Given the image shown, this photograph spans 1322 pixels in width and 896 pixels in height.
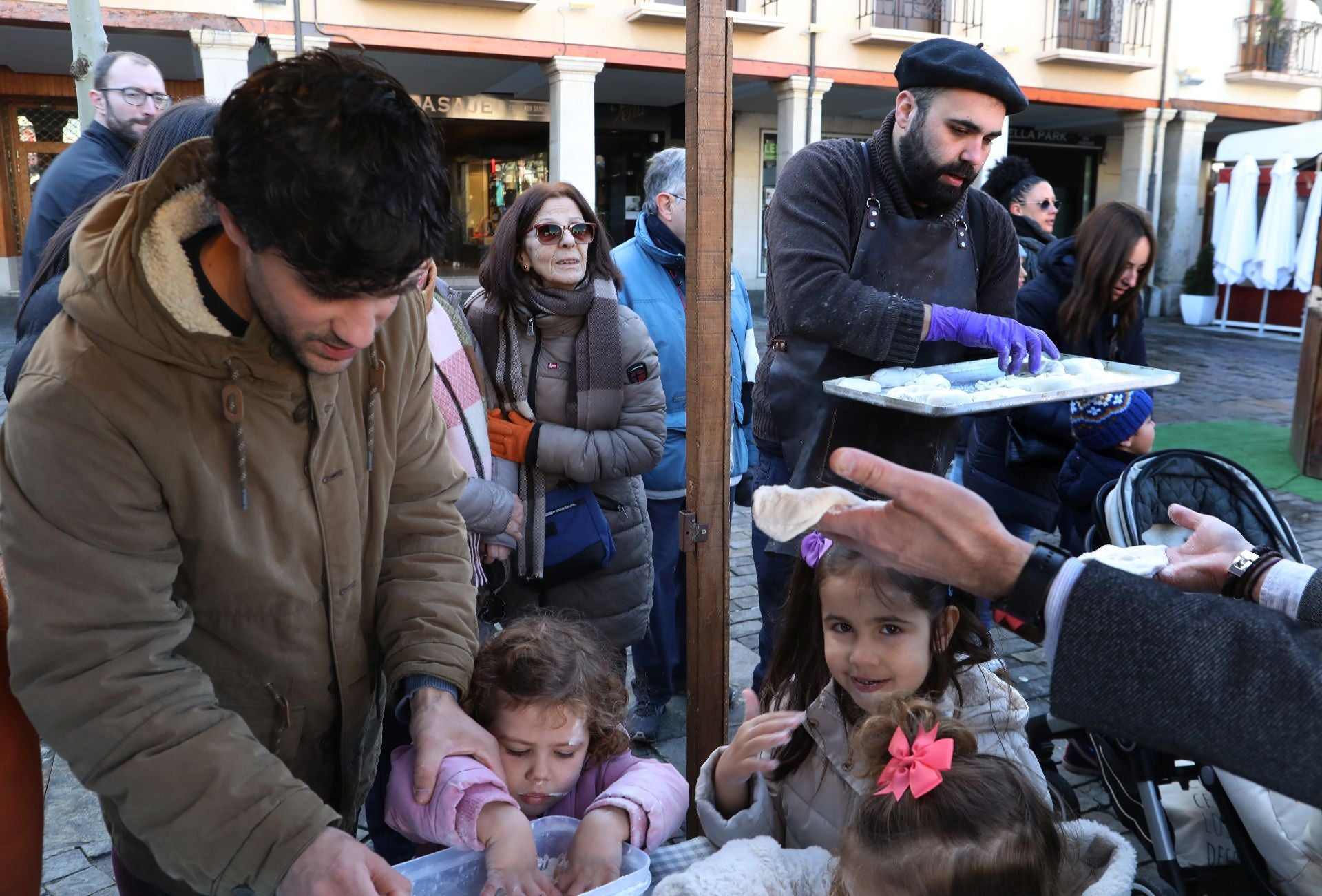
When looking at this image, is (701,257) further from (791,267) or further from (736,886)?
(736,886)

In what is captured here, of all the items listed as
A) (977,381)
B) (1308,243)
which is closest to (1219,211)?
(1308,243)

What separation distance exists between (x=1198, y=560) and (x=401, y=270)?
1.48 metres

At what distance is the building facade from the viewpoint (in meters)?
14.8

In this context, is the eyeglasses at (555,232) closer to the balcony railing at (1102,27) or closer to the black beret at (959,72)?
the black beret at (959,72)

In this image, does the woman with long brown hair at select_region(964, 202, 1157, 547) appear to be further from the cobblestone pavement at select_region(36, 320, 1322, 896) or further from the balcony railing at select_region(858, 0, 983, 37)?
the balcony railing at select_region(858, 0, 983, 37)

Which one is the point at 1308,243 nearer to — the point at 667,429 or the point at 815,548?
the point at 667,429

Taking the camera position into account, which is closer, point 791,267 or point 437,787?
point 437,787

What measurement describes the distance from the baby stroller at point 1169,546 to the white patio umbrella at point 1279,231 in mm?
14022

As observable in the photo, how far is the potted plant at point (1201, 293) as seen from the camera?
17625mm

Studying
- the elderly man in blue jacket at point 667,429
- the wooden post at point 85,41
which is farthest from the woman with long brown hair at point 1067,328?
the wooden post at point 85,41

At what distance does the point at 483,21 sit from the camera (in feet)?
50.3

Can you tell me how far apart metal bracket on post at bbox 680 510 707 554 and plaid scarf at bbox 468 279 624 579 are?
104cm

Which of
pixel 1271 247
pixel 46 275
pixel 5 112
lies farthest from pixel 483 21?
pixel 46 275

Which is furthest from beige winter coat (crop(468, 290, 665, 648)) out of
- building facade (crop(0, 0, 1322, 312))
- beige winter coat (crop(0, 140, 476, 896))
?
building facade (crop(0, 0, 1322, 312))
